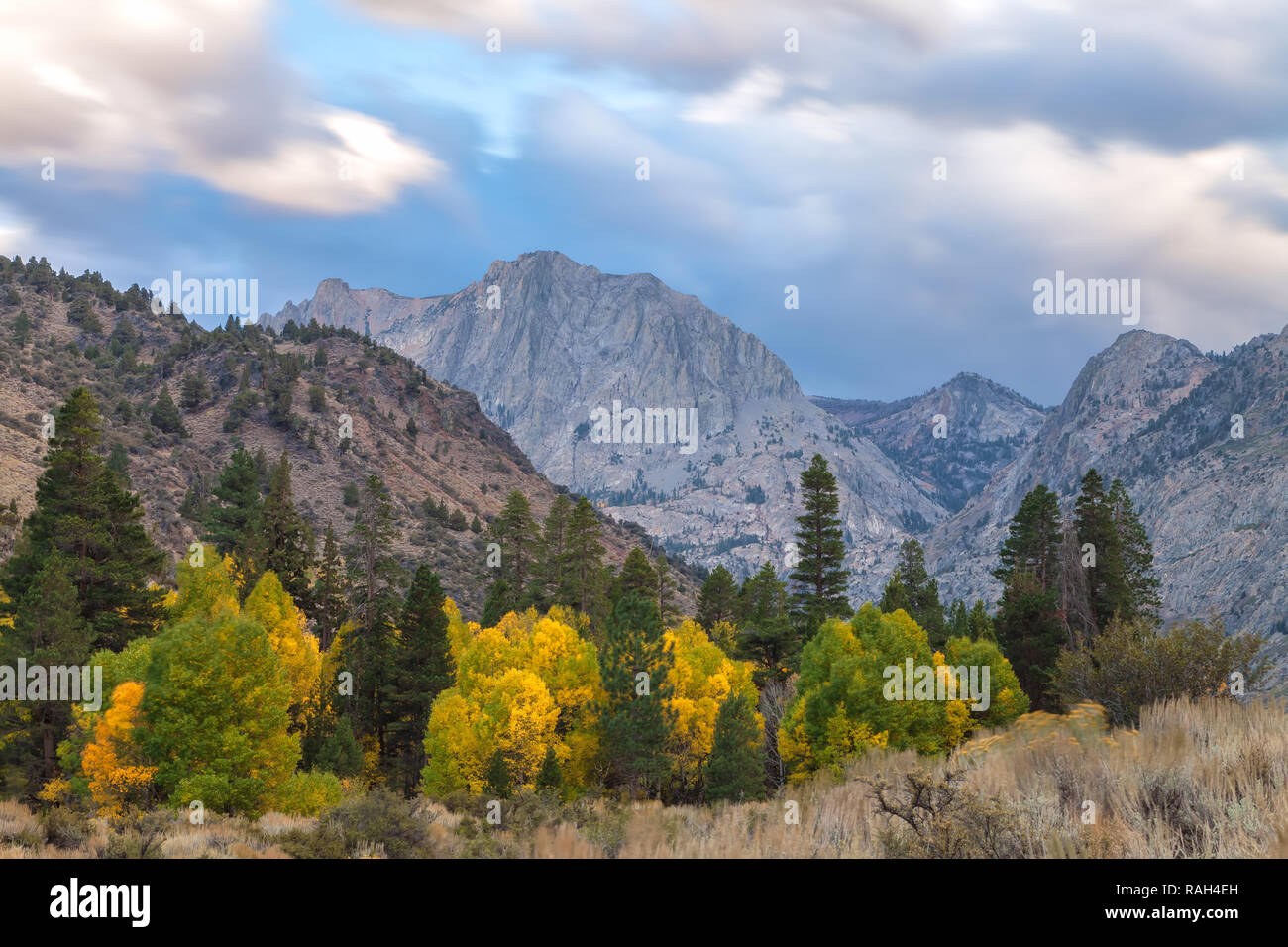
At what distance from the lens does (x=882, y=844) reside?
345 inches

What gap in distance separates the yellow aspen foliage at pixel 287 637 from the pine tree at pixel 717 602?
4300 centimetres

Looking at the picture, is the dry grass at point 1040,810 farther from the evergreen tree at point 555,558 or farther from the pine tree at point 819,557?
the evergreen tree at point 555,558

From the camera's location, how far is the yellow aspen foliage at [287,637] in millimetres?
49281

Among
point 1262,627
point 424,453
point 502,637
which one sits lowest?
point 1262,627

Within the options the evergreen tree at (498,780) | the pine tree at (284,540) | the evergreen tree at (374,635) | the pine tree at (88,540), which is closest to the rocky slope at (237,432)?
the pine tree at (284,540)

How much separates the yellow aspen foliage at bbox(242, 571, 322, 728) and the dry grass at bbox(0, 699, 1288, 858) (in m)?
38.2

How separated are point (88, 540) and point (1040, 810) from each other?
46011 millimetres

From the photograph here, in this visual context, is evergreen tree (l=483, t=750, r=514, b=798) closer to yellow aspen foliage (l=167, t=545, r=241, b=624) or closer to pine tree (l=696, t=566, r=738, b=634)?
yellow aspen foliage (l=167, t=545, r=241, b=624)

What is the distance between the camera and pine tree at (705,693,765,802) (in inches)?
1526

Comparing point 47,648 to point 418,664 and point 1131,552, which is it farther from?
point 1131,552
